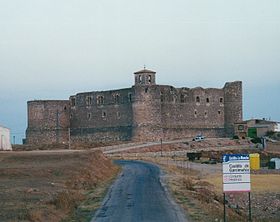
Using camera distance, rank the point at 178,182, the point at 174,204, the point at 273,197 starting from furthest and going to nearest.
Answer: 1. the point at 178,182
2. the point at 273,197
3. the point at 174,204

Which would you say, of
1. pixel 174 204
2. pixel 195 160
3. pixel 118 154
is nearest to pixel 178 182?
pixel 174 204

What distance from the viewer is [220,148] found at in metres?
85.2

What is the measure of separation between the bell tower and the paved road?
51.4 m

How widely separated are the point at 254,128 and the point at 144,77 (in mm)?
22927

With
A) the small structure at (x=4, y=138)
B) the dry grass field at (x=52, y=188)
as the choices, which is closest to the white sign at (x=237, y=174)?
the dry grass field at (x=52, y=188)

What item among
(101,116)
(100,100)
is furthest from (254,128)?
(100,100)

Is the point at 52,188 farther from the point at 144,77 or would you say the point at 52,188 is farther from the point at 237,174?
the point at 144,77

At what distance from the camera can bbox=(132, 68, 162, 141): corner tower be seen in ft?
294

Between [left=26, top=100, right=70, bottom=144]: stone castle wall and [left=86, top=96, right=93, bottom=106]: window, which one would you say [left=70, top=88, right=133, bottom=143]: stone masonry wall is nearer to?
[left=86, top=96, right=93, bottom=106]: window

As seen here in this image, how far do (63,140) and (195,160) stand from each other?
26012mm

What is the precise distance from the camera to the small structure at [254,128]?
94.6 metres

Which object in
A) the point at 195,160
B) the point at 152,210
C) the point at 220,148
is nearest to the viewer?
the point at 152,210

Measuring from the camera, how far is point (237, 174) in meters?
21.0

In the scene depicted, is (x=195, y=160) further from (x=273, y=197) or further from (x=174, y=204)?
(x=174, y=204)
